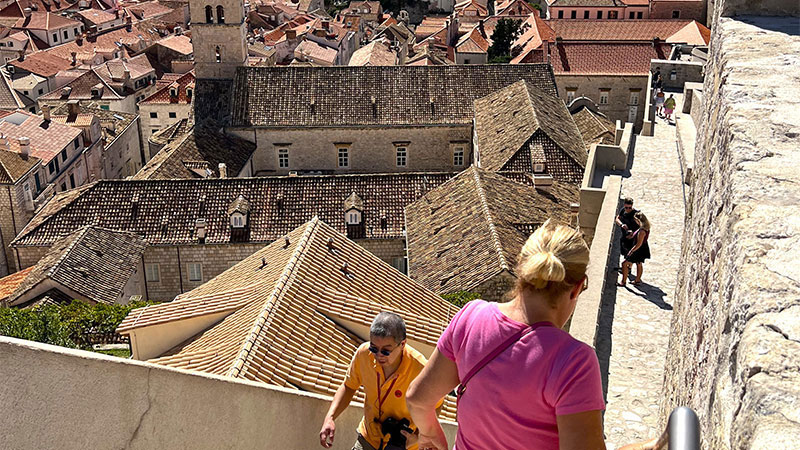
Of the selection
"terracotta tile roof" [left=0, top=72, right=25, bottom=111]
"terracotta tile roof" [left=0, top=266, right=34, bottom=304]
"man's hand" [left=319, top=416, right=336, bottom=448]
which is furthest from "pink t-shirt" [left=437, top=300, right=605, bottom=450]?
"terracotta tile roof" [left=0, top=72, right=25, bottom=111]

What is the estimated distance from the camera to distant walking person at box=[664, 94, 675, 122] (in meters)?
22.8

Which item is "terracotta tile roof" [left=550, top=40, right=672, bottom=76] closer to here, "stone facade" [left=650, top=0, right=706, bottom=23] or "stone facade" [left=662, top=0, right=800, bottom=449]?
"stone facade" [left=650, top=0, right=706, bottom=23]

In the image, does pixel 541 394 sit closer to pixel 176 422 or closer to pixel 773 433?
pixel 773 433

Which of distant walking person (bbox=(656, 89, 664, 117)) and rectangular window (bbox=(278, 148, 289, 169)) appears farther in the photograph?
rectangular window (bbox=(278, 148, 289, 169))

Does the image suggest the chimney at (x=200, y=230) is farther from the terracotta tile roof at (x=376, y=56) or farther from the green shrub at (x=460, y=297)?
the terracotta tile roof at (x=376, y=56)

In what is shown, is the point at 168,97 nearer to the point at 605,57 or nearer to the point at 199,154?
the point at 199,154

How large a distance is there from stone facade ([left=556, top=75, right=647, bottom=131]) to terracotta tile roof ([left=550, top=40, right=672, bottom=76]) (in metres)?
0.32

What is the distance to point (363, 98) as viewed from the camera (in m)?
35.6

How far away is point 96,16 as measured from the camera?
90562mm

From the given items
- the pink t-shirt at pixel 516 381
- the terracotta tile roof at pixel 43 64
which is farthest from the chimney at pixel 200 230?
the terracotta tile roof at pixel 43 64

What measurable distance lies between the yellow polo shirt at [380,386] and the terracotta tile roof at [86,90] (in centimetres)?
5142

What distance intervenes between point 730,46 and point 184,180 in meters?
23.2

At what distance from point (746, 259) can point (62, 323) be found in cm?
1767

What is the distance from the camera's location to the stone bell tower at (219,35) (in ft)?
120
